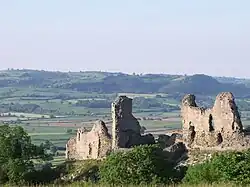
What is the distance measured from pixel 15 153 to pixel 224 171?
26825mm

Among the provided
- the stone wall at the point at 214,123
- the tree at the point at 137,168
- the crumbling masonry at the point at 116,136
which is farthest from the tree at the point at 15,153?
the tree at the point at 137,168

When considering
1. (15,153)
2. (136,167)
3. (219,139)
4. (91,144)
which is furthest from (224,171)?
(15,153)

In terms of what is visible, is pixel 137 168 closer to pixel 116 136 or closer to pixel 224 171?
pixel 224 171

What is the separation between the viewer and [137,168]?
144ft

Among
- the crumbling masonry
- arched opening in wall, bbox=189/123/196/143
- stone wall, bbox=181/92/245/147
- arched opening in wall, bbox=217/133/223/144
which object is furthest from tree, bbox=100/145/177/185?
the crumbling masonry

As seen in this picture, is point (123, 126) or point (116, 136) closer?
point (116, 136)

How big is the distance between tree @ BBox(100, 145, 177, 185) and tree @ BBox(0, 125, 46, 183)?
1367cm

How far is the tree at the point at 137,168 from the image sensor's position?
4299 cm

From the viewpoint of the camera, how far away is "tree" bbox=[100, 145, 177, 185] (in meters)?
43.0

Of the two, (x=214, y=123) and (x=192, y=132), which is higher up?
(x=214, y=123)

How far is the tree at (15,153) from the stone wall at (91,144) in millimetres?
2679

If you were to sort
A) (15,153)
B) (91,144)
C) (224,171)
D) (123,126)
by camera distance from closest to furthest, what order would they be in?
(224,171) < (123,126) < (15,153) < (91,144)

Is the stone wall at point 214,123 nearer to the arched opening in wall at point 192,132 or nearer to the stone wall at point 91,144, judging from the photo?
the arched opening in wall at point 192,132

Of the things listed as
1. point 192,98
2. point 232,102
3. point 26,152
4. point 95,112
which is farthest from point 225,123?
point 95,112
